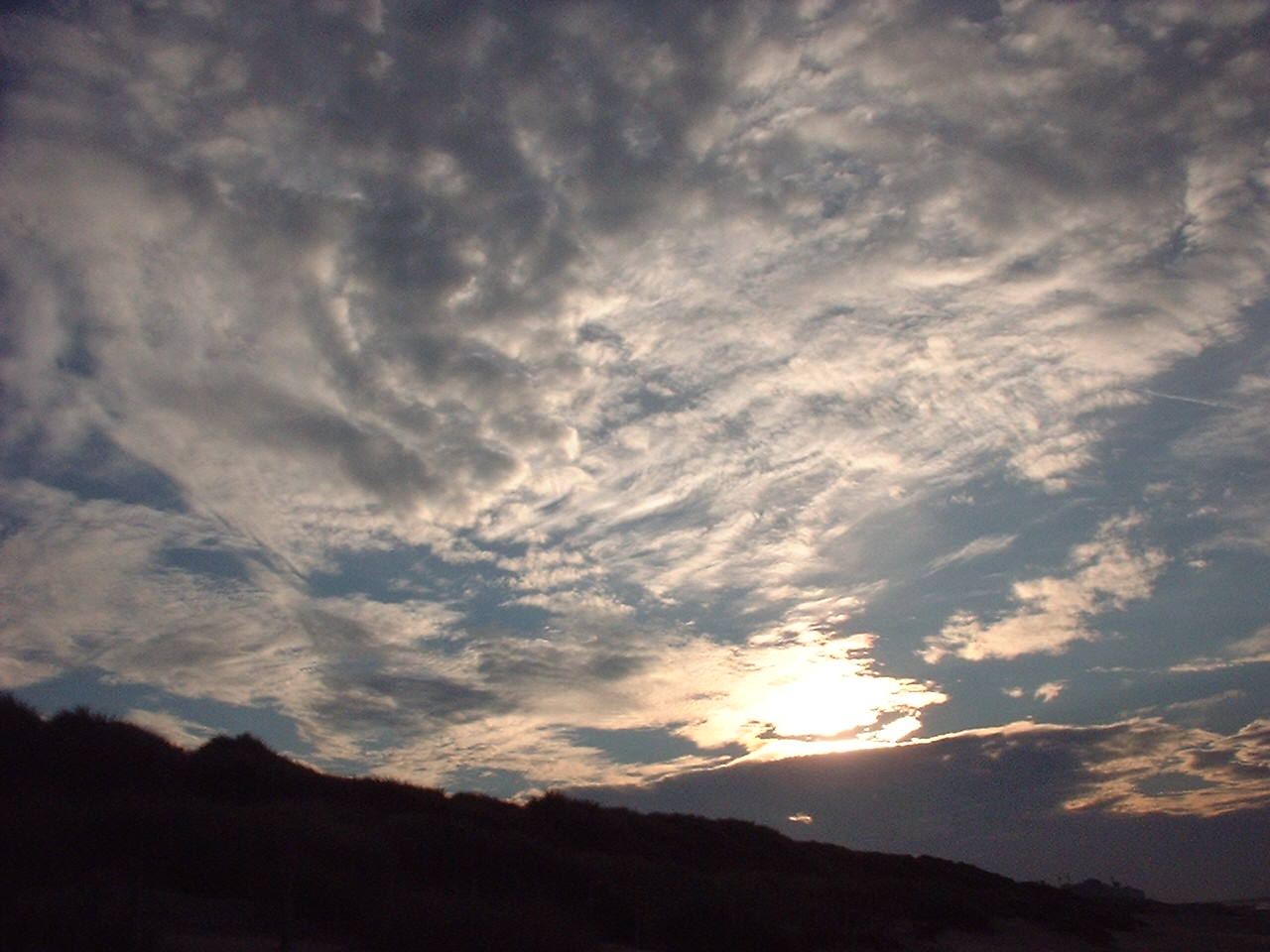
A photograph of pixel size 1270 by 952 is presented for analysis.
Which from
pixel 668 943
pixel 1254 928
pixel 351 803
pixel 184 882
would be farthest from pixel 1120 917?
pixel 184 882

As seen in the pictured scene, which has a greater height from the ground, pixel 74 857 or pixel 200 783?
pixel 200 783

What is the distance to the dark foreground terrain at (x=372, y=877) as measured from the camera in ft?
34.4

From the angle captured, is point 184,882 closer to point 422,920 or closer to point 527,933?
point 422,920

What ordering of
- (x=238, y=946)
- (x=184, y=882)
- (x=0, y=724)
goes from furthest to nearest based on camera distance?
(x=0, y=724), (x=184, y=882), (x=238, y=946)

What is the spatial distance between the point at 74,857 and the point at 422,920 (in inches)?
213

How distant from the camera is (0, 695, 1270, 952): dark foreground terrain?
10500 millimetres

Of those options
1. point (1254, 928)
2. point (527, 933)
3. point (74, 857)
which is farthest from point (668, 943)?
point (1254, 928)

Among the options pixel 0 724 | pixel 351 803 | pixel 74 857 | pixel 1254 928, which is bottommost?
pixel 1254 928

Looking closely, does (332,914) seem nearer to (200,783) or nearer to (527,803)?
(200,783)

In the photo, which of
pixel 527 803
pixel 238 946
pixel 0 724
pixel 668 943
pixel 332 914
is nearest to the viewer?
pixel 238 946

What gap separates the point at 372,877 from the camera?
12.9 meters

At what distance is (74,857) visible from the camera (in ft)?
39.2

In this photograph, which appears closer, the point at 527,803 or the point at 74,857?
the point at 74,857

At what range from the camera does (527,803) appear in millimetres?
23453
